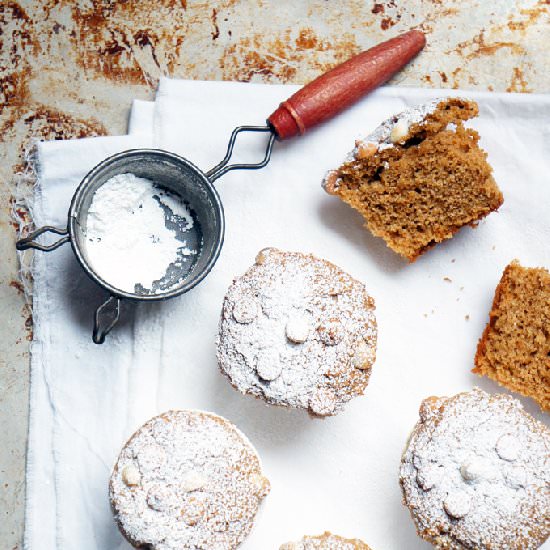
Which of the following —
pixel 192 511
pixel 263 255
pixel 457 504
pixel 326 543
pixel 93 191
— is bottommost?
pixel 326 543

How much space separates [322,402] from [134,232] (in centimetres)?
94

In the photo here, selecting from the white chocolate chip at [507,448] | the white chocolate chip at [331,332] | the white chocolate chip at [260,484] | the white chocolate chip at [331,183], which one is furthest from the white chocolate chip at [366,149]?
the white chocolate chip at [260,484]

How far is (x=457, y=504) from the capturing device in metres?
2.82

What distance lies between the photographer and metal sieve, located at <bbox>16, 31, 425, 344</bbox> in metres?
2.94

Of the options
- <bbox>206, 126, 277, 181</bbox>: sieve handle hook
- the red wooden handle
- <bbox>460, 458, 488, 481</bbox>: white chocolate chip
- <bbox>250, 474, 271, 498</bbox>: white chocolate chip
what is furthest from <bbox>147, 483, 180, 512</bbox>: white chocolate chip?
the red wooden handle

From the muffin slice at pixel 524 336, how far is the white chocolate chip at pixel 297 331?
2.36ft

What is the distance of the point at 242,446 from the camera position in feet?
9.53

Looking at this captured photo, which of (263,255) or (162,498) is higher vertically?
(263,255)

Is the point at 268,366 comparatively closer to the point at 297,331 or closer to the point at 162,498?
the point at 297,331

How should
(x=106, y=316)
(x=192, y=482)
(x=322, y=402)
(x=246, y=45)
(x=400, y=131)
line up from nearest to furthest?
(x=192, y=482), (x=322, y=402), (x=400, y=131), (x=106, y=316), (x=246, y=45)

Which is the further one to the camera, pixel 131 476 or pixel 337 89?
pixel 337 89

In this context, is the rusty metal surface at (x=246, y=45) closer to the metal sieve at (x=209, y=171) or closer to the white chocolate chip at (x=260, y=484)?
the metal sieve at (x=209, y=171)

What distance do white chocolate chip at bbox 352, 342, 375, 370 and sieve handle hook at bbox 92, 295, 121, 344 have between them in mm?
875

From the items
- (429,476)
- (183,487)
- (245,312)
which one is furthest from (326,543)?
(245,312)
